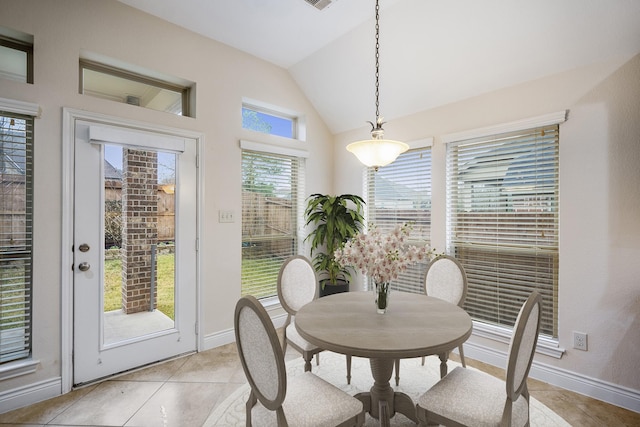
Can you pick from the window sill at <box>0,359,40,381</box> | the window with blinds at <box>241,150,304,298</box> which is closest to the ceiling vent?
the window with blinds at <box>241,150,304,298</box>

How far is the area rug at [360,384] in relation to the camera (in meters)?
1.96

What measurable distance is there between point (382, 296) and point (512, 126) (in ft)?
6.26

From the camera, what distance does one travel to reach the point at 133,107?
2.56 meters

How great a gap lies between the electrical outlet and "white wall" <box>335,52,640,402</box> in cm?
3

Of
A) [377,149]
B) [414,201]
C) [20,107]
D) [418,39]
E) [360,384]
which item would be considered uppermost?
[418,39]

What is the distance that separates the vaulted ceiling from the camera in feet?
6.93

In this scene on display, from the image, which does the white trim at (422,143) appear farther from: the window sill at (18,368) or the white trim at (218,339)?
the window sill at (18,368)

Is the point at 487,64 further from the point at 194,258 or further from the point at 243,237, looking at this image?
the point at 194,258

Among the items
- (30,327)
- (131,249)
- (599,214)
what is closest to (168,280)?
(131,249)

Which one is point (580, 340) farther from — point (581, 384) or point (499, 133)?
point (499, 133)

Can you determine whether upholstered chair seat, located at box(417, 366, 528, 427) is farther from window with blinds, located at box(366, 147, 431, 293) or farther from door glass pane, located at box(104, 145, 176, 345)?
door glass pane, located at box(104, 145, 176, 345)

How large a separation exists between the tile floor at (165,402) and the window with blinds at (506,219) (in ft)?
1.71

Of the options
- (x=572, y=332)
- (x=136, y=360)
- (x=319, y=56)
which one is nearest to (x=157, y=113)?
(x=319, y=56)

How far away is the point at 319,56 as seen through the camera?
10.7 feet
